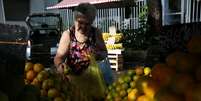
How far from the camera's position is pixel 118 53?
13.1 meters

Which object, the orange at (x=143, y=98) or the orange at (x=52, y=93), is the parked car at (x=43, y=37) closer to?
the orange at (x=52, y=93)

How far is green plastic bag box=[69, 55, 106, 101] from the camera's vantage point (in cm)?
367

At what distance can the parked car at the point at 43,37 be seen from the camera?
46.7ft

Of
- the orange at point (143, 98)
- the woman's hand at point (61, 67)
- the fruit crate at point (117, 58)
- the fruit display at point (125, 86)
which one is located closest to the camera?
the orange at point (143, 98)

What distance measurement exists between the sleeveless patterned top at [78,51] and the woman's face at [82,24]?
76mm

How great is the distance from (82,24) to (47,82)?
1202 millimetres

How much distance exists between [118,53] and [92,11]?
28.7 feet

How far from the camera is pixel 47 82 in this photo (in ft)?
10.7

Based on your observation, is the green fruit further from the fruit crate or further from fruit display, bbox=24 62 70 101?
the fruit crate

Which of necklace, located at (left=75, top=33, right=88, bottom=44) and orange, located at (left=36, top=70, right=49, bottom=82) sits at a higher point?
necklace, located at (left=75, top=33, right=88, bottom=44)

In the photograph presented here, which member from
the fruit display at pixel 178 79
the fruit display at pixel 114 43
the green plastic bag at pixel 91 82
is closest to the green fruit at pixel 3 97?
the fruit display at pixel 178 79

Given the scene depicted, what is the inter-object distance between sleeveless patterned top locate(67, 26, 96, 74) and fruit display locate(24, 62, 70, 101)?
2.64ft

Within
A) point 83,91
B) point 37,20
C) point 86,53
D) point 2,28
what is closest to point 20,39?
point 2,28

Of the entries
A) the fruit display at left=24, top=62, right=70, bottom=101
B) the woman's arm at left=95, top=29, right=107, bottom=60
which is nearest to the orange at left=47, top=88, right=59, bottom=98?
the fruit display at left=24, top=62, right=70, bottom=101
